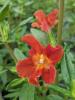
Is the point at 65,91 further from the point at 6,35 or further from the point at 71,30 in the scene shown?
the point at 71,30

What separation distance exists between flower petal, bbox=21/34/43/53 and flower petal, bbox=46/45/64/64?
0.02 meters

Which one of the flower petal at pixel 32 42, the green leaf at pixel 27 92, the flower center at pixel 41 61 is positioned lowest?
the green leaf at pixel 27 92

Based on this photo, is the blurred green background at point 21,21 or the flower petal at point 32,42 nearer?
the flower petal at point 32,42

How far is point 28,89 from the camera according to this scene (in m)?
0.89

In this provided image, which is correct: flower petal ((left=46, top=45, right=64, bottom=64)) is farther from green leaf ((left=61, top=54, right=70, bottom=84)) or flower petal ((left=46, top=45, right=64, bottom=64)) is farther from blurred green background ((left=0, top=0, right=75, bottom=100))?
blurred green background ((left=0, top=0, right=75, bottom=100))

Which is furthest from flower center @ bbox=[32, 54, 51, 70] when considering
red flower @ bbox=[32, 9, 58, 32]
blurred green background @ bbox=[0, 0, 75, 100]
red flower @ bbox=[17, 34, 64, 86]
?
blurred green background @ bbox=[0, 0, 75, 100]

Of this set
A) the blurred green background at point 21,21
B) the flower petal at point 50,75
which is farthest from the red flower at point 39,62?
the blurred green background at point 21,21

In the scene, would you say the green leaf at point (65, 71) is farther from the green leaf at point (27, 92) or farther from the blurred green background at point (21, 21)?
the blurred green background at point (21, 21)

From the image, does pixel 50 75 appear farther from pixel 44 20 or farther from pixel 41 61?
pixel 44 20

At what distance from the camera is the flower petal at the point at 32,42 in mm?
734

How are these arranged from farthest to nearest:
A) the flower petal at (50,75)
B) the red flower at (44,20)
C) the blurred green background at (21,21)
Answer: the blurred green background at (21,21)
the red flower at (44,20)
the flower petal at (50,75)

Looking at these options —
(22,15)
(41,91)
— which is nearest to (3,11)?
(41,91)

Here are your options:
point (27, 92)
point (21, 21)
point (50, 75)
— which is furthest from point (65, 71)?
point (21, 21)

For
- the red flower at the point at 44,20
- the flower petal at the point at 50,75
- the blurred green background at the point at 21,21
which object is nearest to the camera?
the flower petal at the point at 50,75
